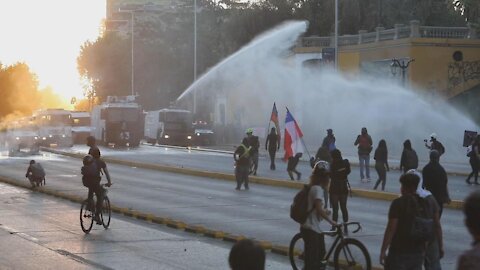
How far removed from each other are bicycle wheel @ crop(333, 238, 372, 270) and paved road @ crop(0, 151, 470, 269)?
5.82 ft

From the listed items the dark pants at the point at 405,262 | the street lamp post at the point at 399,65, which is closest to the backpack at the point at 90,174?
the dark pants at the point at 405,262

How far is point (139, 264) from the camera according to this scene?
12.8 meters

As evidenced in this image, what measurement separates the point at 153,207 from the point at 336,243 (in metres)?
10.5

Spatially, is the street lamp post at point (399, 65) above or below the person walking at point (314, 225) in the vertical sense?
above

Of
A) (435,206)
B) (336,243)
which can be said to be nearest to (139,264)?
(336,243)

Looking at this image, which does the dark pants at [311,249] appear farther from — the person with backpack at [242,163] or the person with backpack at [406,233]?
the person with backpack at [242,163]

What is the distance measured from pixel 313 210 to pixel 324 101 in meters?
43.4

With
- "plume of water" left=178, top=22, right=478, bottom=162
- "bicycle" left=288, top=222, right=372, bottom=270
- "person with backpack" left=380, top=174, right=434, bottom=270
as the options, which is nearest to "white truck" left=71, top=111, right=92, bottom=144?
"plume of water" left=178, top=22, right=478, bottom=162

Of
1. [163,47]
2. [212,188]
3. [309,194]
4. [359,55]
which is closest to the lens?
[309,194]

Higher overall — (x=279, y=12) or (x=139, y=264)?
(x=279, y=12)

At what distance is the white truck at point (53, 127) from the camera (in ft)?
198

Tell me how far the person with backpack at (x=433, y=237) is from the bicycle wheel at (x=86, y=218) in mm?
7849

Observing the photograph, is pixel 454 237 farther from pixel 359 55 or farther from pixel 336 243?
pixel 359 55

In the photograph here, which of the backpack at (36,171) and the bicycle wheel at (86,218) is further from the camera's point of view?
the backpack at (36,171)
